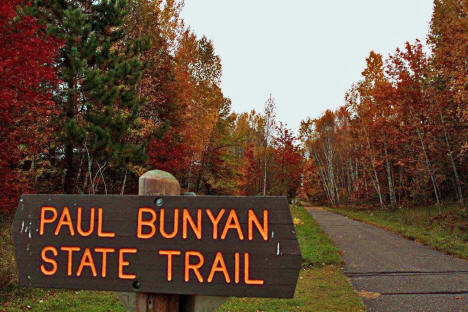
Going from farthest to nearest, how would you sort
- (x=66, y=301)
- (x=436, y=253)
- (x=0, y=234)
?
(x=436, y=253)
(x=0, y=234)
(x=66, y=301)

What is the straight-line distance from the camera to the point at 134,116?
14.0 meters

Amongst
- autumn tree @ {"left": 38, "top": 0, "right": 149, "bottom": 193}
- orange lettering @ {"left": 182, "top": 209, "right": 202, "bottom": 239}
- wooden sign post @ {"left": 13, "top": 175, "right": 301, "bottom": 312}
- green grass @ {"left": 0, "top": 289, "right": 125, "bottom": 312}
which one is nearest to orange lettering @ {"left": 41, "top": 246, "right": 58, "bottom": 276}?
wooden sign post @ {"left": 13, "top": 175, "right": 301, "bottom": 312}

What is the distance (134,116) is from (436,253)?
462 inches

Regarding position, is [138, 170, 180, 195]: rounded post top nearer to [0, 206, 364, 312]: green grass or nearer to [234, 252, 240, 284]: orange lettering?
[234, 252, 240, 284]: orange lettering

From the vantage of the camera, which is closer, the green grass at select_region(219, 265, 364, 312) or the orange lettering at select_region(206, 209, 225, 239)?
the orange lettering at select_region(206, 209, 225, 239)

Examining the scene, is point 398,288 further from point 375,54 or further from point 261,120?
point 375,54

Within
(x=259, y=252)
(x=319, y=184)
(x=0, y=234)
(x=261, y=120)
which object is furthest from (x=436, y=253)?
(x=319, y=184)

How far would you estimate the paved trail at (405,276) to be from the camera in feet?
17.2

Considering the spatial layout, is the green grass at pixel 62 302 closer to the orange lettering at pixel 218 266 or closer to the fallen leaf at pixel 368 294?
the fallen leaf at pixel 368 294

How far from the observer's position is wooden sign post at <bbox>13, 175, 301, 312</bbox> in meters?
1.44

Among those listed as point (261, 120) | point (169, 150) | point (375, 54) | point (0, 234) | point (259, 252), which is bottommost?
point (0, 234)

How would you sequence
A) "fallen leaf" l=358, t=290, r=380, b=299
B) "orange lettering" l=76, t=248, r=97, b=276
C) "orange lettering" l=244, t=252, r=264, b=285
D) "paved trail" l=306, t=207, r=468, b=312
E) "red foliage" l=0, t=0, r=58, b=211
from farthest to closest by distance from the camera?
"red foliage" l=0, t=0, r=58, b=211, "fallen leaf" l=358, t=290, r=380, b=299, "paved trail" l=306, t=207, r=468, b=312, "orange lettering" l=76, t=248, r=97, b=276, "orange lettering" l=244, t=252, r=264, b=285

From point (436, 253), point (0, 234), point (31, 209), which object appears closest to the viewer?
point (31, 209)

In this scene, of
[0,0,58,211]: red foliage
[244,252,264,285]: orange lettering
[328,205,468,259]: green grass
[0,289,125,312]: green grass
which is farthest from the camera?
[328,205,468,259]: green grass
